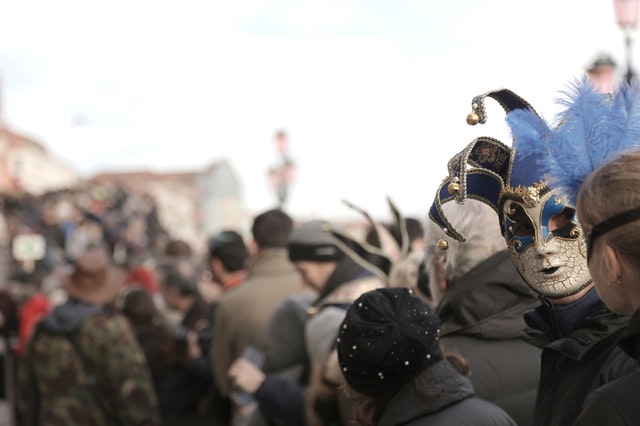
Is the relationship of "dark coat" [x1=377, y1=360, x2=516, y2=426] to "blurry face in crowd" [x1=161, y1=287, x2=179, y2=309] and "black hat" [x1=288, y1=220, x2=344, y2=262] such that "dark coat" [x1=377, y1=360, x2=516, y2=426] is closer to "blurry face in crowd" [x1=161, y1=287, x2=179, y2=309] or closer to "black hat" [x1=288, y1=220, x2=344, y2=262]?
"black hat" [x1=288, y1=220, x2=344, y2=262]

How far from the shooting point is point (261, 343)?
6758mm

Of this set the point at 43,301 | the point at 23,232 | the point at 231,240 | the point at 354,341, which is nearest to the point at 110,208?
the point at 23,232

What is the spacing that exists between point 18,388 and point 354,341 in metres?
4.03

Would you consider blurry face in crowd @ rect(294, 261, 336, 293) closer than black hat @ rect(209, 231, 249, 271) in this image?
Yes

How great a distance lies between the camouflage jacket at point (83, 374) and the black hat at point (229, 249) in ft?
4.06

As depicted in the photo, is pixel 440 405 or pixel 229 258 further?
pixel 229 258

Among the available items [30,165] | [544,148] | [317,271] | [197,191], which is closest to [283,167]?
[317,271]

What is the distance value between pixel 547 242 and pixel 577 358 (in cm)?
39

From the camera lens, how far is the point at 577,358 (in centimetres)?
265

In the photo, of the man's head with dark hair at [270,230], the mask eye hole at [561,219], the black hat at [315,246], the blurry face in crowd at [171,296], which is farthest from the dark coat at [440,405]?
the blurry face in crowd at [171,296]

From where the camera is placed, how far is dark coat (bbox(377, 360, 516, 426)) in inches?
118

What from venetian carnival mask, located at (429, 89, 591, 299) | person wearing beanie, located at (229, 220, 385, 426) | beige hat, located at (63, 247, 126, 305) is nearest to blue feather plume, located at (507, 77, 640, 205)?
venetian carnival mask, located at (429, 89, 591, 299)

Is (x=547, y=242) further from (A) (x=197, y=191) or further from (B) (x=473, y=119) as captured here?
(A) (x=197, y=191)

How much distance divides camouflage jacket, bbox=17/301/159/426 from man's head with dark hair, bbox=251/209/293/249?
99cm
